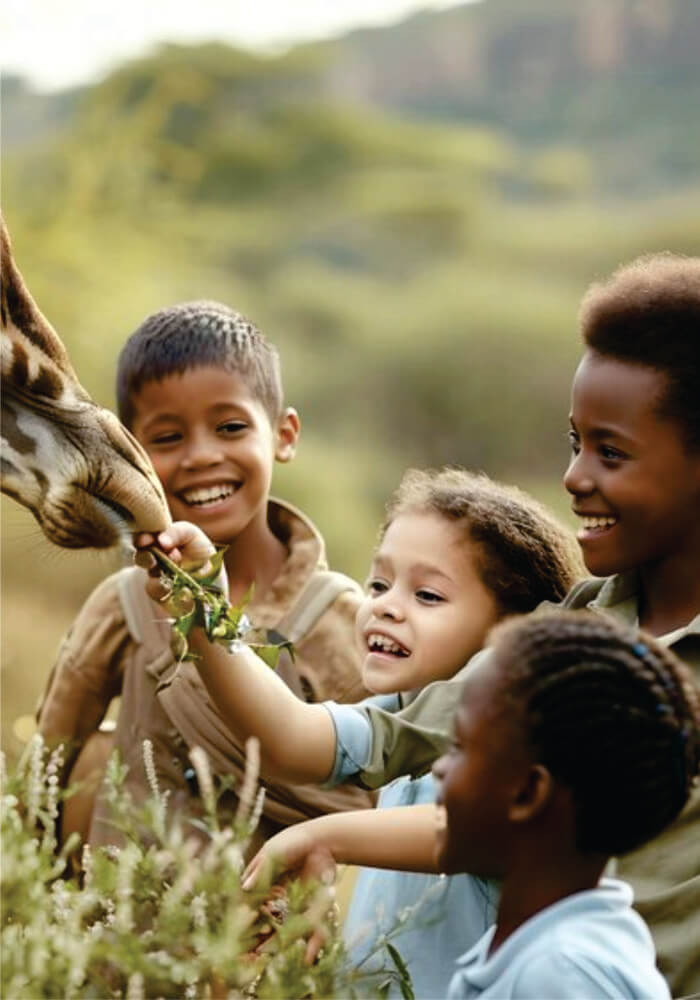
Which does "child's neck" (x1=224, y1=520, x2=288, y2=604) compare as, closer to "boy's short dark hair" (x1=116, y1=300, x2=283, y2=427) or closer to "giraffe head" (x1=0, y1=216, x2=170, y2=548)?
"boy's short dark hair" (x1=116, y1=300, x2=283, y2=427)

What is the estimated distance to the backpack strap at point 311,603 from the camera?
350cm

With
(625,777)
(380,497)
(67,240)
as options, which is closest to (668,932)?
(625,777)

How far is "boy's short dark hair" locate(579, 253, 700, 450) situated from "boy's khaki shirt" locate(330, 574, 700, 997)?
269mm

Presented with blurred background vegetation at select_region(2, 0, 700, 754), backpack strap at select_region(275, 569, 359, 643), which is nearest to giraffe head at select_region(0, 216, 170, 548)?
backpack strap at select_region(275, 569, 359, 643)

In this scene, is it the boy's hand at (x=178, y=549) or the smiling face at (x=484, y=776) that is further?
the boy's hand at (x=178, y=549)

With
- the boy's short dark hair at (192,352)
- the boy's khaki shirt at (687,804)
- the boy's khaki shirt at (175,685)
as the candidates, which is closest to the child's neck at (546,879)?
the boy's khaki shirt at (687,804)

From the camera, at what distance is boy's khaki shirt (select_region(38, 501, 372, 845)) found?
11.1 ft

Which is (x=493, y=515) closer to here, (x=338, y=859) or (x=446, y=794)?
(x=338, y=859)

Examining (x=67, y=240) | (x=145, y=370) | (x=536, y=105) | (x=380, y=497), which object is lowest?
(x=380, y=497)

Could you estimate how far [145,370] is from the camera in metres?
3.49

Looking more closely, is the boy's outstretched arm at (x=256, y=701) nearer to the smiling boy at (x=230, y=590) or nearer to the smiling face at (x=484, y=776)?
the smiling face at (x=484, y=776)

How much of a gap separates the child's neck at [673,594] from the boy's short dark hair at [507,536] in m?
0.19

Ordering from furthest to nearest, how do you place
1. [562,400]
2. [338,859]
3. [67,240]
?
[562,400]
[67,240]
[338,859]

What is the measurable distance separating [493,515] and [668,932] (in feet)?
2.22
